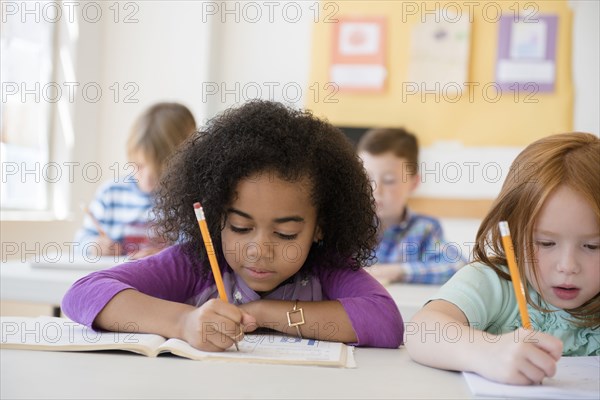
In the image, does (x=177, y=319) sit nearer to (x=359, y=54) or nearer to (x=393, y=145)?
(x=393, y=145)

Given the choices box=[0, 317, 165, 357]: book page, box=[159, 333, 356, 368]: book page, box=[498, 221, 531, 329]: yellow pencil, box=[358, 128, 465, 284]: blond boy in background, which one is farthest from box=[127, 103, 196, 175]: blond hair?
box=[498, 221, 531, 329]: yellow pencil

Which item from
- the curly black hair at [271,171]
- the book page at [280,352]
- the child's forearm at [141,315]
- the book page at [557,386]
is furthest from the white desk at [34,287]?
the book page at [557,386]

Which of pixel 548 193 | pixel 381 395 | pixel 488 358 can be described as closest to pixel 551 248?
pixel 548 193

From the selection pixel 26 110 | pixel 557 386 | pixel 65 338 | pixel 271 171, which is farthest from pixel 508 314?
pixel 26 110

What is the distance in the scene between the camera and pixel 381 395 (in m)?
0.84

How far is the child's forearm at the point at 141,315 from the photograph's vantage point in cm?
112

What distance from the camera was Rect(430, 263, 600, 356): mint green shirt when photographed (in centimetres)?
119

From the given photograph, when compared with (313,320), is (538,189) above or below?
above

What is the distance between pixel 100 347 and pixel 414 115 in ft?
10.3

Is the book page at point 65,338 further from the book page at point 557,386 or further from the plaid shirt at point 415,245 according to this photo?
the plaid shirt at point 415,245

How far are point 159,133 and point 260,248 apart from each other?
1.59 metres

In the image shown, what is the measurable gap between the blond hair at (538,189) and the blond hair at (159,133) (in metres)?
1.55

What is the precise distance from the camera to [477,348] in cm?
96

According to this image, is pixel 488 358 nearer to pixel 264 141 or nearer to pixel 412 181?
pixel 264 141
